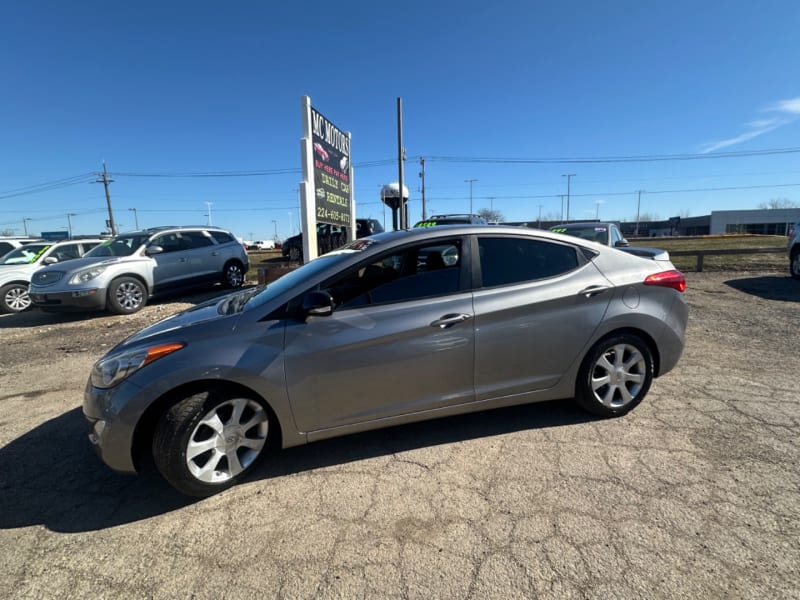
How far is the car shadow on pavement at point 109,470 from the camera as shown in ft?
7.67

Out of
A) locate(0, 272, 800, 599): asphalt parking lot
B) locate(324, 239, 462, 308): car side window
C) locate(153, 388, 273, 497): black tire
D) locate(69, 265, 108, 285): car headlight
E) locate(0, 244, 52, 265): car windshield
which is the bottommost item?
locate(0, 272, 800, 599): asphalt parking lot

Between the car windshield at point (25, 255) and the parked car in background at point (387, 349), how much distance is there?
8873mm

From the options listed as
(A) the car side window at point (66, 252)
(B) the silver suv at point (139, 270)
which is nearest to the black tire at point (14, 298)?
(A) the car side window at point (66, 252)

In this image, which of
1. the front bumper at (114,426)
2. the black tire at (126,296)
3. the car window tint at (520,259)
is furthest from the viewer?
the black tire at (126,296)

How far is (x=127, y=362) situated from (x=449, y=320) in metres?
1.97

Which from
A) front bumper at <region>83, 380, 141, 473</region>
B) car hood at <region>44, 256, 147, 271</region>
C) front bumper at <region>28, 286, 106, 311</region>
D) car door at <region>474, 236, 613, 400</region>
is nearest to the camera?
front bumper at <region>83, 380, 141, 473</region>

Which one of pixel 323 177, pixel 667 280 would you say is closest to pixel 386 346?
pixel 667 280

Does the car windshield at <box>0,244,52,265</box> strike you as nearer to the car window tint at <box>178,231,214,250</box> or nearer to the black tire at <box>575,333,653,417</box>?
the car window tint at <box>178,231,214,250</box>

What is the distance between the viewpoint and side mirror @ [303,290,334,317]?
2.43 m

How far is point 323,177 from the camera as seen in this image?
916cm

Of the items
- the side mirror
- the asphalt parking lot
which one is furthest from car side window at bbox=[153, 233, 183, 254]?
the side mirror

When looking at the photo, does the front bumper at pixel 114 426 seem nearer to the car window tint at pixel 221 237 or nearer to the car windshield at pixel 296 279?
the car windshield at pixel 296 279

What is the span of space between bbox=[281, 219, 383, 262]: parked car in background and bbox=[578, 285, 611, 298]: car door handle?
8.98 meters

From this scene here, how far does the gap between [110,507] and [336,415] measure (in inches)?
55.7
